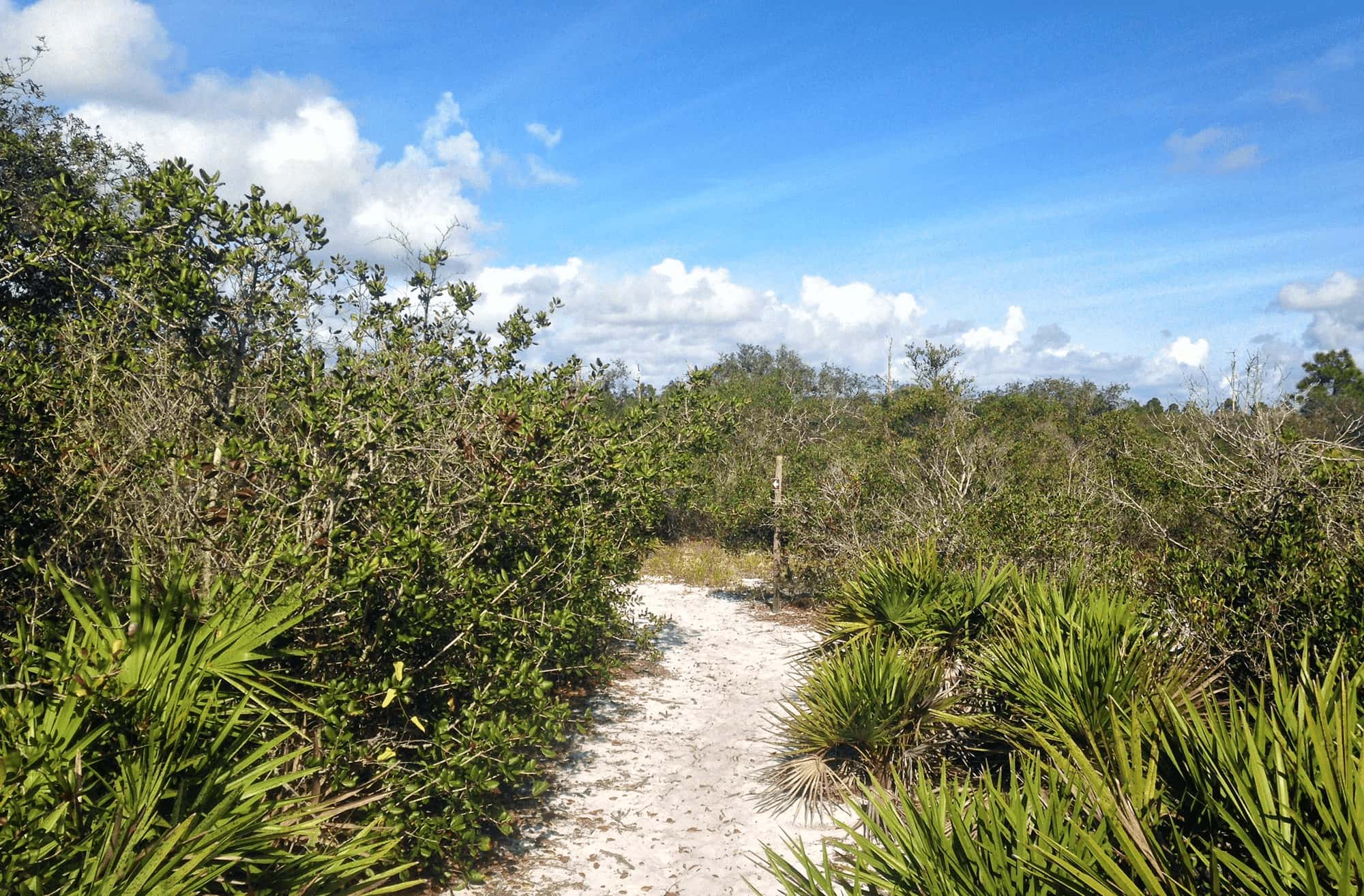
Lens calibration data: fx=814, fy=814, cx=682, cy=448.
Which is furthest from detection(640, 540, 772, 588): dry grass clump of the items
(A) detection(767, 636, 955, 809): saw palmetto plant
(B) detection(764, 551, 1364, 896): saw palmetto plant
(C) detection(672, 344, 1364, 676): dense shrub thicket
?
(B) detection(764, 551, 1364, 896): saw palmetto plant

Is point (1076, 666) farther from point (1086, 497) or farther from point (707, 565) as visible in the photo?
point (707, 565)

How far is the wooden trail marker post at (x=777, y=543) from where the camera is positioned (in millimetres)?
13125

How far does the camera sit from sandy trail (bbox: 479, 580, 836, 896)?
17.0 feet

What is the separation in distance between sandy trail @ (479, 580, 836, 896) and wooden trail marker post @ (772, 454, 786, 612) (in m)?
2.97

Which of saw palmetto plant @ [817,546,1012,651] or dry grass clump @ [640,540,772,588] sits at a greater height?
saw palmetto plant @ [817,546,1012,651]

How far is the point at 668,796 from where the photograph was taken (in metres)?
6.36

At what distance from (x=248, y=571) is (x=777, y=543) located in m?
10.1

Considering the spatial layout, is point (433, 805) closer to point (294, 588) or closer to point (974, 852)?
point (294, 588)

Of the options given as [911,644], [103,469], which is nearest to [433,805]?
[103,469]

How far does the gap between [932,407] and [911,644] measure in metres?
14.2

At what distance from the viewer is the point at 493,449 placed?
17.3ft

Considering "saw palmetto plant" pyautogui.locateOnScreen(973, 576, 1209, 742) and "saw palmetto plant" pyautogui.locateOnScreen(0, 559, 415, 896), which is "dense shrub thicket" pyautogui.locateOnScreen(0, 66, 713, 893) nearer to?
"saw palmetto plant" pyautogui.locateOnScreen(0, 559, 415, 896)

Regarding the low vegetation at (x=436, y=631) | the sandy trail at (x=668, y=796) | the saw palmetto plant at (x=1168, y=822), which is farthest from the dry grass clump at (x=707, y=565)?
the saw palmetto plant at (x=1168, y=822)

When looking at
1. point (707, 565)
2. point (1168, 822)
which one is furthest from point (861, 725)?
point (707, 565)
